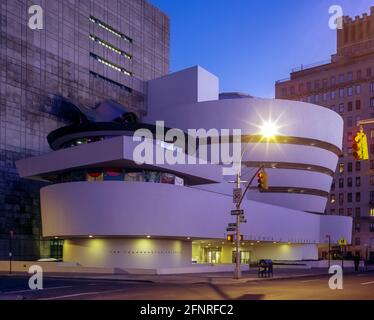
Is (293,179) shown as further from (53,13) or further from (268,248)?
(53,13)

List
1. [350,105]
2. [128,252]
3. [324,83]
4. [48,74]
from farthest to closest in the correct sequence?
[324,83] < [350,105] < [48,74] < [128,252]

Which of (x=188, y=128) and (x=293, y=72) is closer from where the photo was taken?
(x=188, y=128)

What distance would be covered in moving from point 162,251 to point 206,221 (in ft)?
20.2

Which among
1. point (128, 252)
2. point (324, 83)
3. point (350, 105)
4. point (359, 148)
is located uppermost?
point (324, 83)

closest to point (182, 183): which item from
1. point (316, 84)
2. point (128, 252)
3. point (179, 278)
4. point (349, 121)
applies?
point (128, 252)

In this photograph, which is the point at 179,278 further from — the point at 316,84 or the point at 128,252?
the point at 316,84

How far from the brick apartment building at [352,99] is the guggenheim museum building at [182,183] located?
3719 cm

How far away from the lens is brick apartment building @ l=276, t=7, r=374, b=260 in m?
128

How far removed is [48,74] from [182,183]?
2552cm

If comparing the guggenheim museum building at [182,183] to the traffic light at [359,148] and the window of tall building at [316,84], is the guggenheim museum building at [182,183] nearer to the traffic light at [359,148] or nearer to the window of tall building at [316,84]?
the traffic light at [359,148]

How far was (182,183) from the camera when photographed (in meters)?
61.4

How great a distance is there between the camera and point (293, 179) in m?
81.3
